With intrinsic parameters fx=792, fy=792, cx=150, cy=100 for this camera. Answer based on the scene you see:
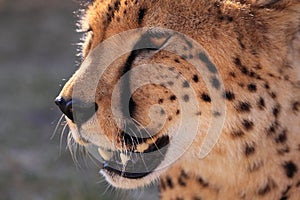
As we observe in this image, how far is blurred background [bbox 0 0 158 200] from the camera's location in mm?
3770

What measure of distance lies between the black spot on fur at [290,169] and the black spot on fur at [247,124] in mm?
164

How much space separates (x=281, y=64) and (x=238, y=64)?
0.12 meters

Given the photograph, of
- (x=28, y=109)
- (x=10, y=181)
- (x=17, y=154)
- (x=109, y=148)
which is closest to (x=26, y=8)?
(x=28, y=109)

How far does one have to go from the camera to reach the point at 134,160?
2500 mm

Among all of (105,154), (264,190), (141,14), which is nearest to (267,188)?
(264,190)

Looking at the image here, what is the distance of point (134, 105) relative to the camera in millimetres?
2365

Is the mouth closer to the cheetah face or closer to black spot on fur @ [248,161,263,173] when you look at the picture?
the cheetah face

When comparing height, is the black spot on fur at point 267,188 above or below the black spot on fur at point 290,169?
below

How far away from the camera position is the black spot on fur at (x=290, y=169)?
7.68 ft

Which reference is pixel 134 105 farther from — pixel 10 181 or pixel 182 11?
pixel 10 181

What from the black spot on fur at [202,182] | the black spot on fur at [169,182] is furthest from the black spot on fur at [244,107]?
the black spot on fur at [169,182]

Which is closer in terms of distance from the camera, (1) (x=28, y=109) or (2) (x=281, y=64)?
(2) (x=281, y=64)

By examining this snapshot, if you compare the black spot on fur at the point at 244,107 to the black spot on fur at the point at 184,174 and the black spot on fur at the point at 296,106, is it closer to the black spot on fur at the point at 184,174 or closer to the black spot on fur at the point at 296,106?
the black spot on fur at the point at 296,106

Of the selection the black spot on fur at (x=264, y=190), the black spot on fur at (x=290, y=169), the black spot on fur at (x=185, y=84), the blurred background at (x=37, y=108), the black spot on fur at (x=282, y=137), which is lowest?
the blurred background at (x=37, y=108)
